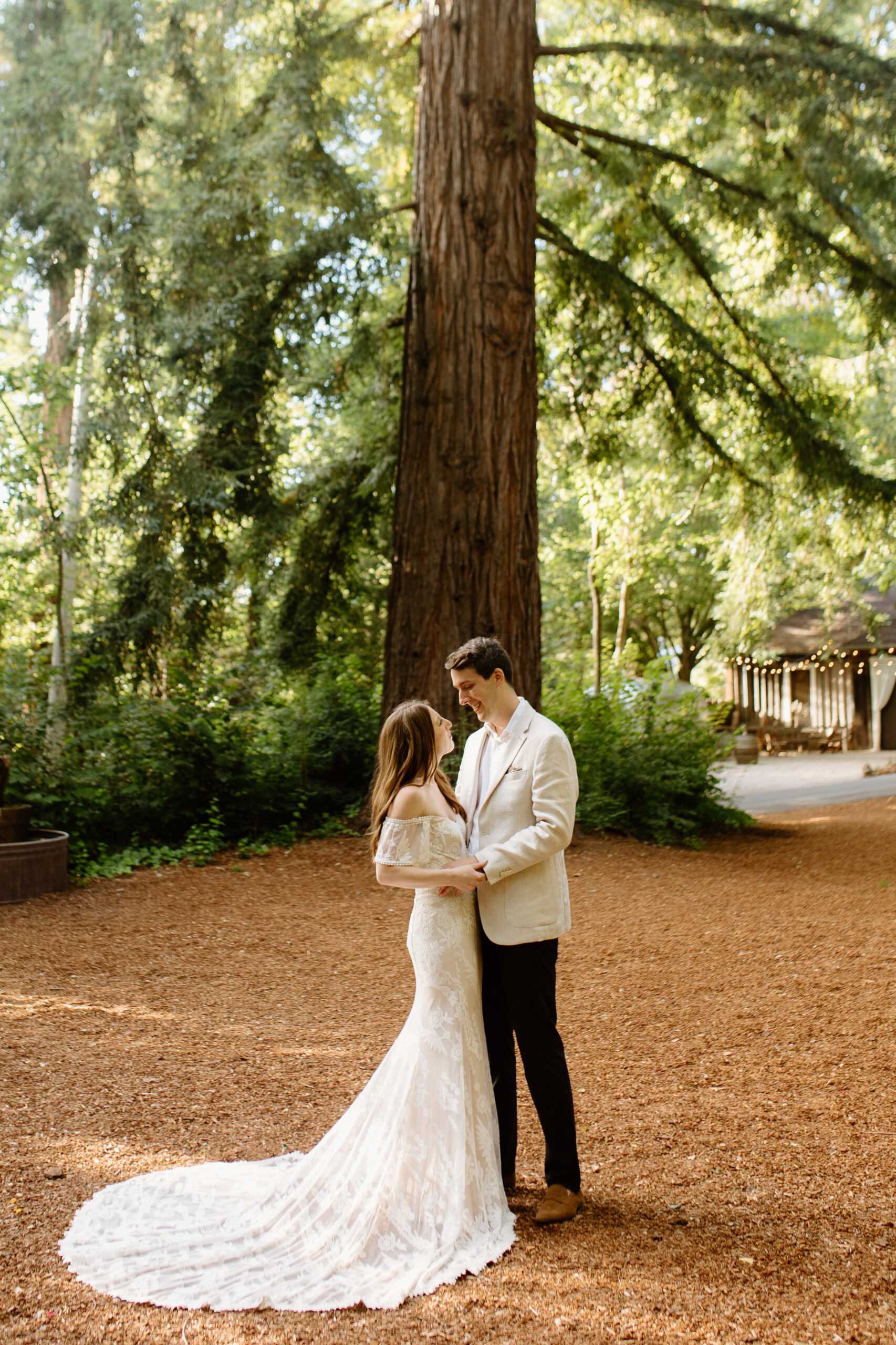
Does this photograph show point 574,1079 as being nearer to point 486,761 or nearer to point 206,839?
point 486,761

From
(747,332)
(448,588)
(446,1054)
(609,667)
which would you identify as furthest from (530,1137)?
(747,332)

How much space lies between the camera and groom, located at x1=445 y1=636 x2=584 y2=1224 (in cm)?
337

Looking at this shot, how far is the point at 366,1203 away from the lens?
10.5ft

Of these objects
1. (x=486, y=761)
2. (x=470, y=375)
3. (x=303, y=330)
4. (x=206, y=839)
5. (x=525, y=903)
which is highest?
(x=303, y=330)

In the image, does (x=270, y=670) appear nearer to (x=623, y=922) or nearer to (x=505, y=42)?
(x=623, y=922)

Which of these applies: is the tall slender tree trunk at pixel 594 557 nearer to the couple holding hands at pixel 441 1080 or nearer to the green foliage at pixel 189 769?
the green foliage at pixel 189 769

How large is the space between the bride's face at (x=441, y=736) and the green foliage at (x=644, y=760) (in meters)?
7.16

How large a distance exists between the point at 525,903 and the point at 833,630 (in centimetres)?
2762

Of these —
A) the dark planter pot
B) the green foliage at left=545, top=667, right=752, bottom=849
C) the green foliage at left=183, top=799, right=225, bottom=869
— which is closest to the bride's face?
the dark planter pot

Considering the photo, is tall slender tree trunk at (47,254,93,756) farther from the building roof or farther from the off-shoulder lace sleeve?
the building roof

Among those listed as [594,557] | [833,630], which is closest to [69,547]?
[594,557]

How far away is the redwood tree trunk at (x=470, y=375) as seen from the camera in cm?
952

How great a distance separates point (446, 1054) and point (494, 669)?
1.24 meters

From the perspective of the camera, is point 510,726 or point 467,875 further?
point 510,726
